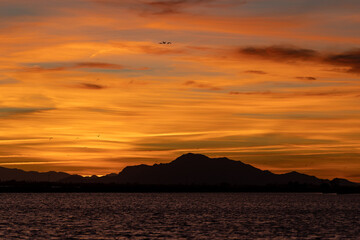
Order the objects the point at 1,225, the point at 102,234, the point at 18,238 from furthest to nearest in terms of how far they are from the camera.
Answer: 1. the point at 1,225
2. the point at 102,234
3. the point at 18,238

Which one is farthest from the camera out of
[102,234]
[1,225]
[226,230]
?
[1,225]

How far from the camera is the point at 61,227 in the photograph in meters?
114

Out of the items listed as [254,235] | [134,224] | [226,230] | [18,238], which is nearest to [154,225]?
[134,224]

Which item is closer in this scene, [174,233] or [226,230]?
[174,233]

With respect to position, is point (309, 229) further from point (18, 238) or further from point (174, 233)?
point (18, 238)

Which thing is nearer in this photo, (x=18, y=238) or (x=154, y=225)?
(x=18, y=238)

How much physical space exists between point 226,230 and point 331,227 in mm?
24410

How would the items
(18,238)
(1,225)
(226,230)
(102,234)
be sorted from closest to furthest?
(18,238) → (102,234) → (226,230) → (1,225)

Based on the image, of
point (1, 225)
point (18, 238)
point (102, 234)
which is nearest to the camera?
point (18, 238)

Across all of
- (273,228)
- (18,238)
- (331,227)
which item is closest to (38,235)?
(18,238)

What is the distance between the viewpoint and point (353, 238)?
319 ft

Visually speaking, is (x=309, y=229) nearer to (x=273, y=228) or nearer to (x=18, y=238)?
(x=273, y=228)

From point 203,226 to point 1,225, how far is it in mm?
40029

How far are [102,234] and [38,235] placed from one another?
10329mm
